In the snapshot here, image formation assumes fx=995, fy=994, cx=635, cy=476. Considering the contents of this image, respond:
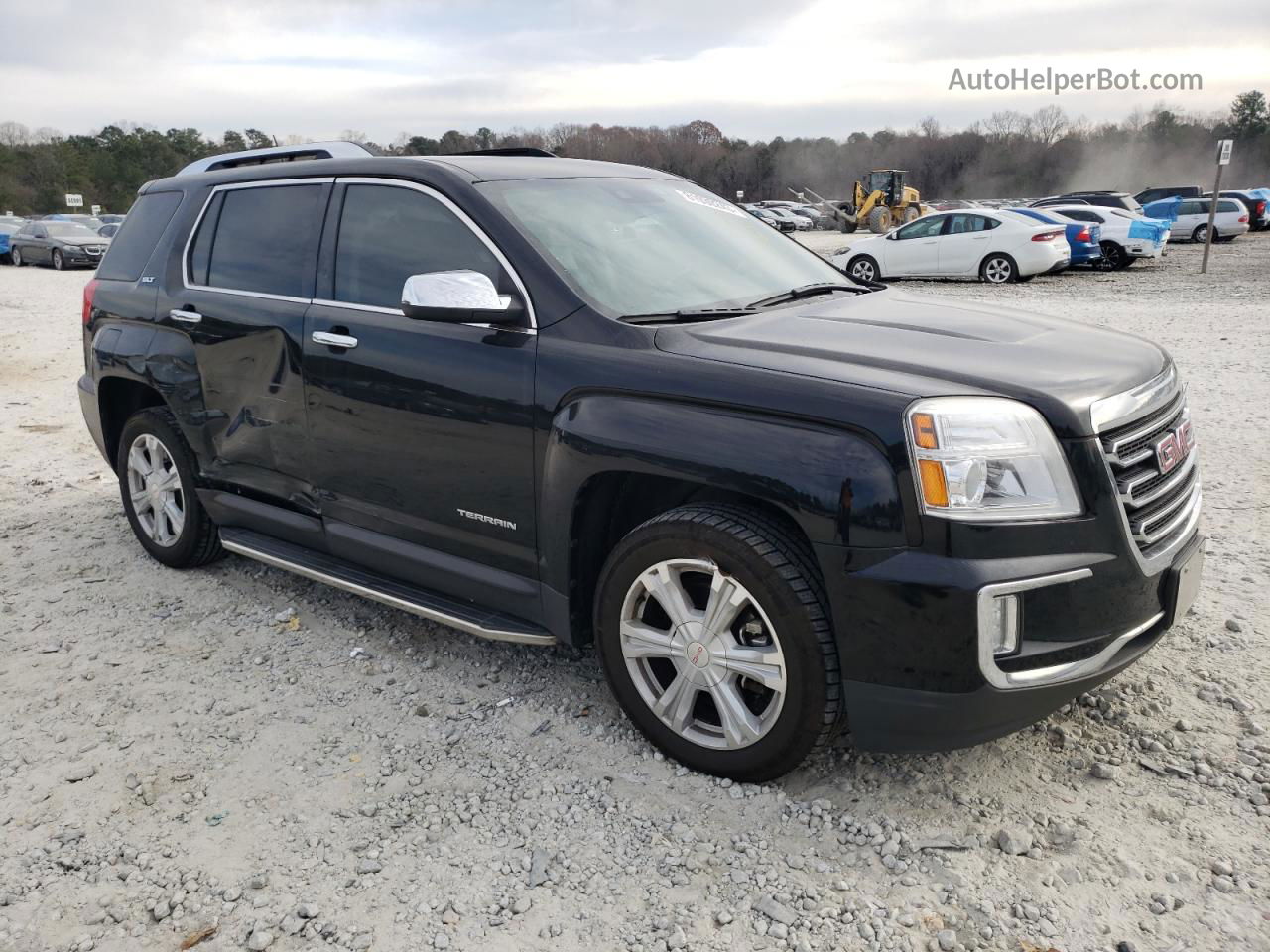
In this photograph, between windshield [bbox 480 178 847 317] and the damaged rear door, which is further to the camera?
the damaged rear door

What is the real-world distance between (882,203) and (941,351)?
38563mm

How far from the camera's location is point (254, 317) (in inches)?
162

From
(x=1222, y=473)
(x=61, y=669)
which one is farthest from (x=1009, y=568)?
(x=1222, y=473)

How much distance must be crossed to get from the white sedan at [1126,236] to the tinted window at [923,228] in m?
5.00

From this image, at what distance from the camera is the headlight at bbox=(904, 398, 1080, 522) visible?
99.3 inches

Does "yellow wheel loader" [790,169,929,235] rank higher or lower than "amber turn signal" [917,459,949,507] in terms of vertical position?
higher

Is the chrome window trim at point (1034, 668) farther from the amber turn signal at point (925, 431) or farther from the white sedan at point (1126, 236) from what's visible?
the white sedan at point (1126, 236)

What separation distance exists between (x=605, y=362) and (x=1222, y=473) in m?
4.71

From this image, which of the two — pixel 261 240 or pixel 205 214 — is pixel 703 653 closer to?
pixel 261 240

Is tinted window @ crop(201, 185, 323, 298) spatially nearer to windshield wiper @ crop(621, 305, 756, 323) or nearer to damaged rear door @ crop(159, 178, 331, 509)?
damaged rear door @ crop(159, 178, 331, 509)

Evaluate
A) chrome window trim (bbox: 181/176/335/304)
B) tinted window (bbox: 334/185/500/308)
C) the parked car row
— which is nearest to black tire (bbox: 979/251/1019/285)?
chrome window trim (bbox: 181/176/335/304)

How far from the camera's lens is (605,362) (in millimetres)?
3049

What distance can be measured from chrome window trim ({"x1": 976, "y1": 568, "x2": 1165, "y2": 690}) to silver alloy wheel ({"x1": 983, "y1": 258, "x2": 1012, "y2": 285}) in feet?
60.6

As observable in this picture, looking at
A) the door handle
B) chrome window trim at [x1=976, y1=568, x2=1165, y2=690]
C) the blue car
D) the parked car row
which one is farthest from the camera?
the parked car row
